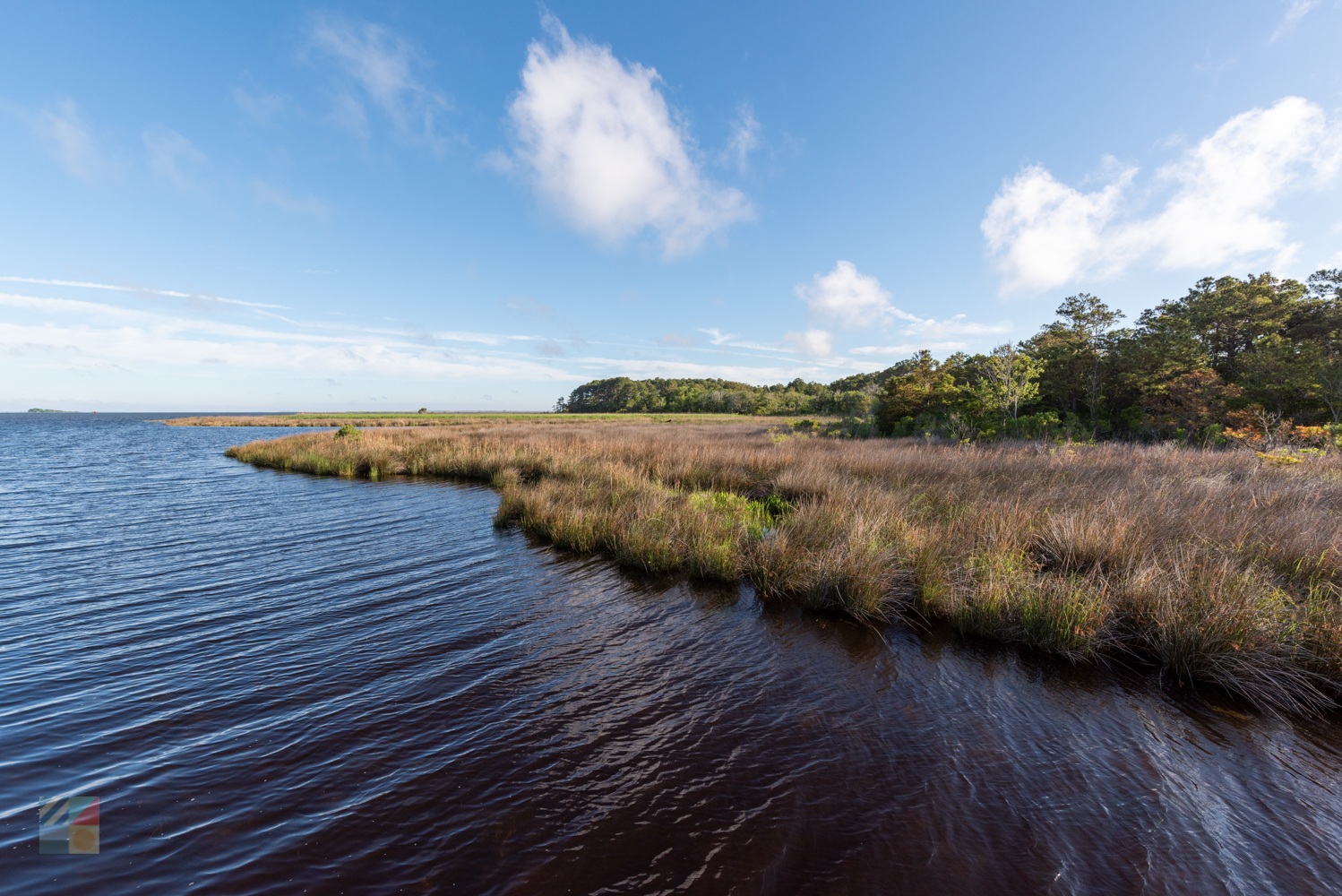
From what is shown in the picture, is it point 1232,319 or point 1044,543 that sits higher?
point 1232,319

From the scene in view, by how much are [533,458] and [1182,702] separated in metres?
18.0

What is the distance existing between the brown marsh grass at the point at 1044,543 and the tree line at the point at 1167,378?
36.8 feet

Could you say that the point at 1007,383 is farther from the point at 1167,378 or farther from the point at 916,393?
the point at 1167,378

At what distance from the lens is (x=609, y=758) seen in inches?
151

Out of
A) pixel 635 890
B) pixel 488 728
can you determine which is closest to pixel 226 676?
pixel 488 728

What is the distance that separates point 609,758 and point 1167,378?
36.3m

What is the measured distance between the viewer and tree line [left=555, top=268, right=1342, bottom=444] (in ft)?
68.2

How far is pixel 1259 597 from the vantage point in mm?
4699

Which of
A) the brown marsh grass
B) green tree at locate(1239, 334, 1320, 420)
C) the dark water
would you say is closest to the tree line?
green tree at locate(1239, 334, 1320, 420)

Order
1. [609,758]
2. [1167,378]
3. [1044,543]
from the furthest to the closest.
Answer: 1. [1167,378]
2. [1044,543]
3. [609,758]
